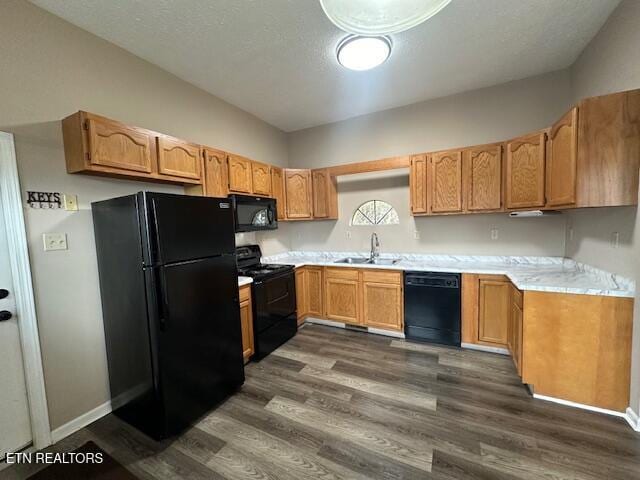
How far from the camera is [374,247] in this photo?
3807 mm

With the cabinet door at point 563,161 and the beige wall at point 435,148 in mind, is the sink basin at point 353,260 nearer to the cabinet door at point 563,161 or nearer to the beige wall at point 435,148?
the beige wall at point 435,148

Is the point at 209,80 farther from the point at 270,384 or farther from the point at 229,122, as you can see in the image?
the point at 270,384

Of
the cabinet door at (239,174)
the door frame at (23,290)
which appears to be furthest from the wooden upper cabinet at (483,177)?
the door frame at (23,290)

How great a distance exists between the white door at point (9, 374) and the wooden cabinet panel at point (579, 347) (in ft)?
12.1

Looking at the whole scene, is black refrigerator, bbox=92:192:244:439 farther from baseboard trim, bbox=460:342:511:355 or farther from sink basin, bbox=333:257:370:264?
baseboard trim, bbox=460:342:511:355

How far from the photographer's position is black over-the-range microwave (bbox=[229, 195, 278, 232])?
2900 mm

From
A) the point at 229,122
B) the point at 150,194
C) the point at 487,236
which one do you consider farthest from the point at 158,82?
the point at 487,236

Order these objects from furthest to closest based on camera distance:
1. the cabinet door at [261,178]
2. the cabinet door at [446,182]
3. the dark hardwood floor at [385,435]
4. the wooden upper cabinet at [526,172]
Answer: the cabinet door at [261,178] < the cabinet door at [446,182] < the wooden upper cabinet at [526,172] < the dark hardwood floor at [385,435]

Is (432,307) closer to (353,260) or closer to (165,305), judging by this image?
(353,260)

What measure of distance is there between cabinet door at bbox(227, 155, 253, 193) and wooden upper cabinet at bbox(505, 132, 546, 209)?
289cm

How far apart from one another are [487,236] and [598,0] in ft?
7.02

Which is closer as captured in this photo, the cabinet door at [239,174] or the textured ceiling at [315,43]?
the textured ceiling at [315,43]

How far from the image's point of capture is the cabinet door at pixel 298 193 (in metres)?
A: 3.91

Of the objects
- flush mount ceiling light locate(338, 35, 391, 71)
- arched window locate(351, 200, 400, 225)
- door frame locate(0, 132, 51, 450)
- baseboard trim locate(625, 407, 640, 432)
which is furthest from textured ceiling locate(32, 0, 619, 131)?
baseboard trim locate(625, 407, 640, 432)
